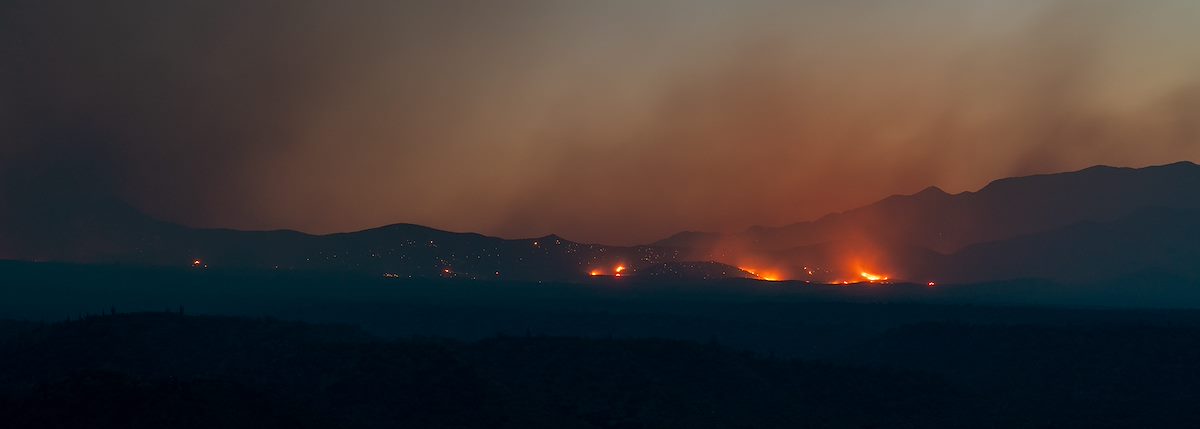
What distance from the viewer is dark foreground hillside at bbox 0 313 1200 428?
4572 centimetres

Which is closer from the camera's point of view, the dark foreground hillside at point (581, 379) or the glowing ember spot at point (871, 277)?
the dark foreground hillside at point (581, 379)

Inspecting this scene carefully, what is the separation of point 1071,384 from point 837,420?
713 inches

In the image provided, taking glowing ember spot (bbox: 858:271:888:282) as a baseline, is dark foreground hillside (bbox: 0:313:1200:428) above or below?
below

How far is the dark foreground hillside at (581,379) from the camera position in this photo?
45.7 metres

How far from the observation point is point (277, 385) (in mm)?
49719

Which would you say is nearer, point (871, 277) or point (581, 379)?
point (581, 379)

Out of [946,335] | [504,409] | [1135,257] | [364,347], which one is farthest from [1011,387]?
[1135,257]

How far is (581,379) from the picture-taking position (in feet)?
175

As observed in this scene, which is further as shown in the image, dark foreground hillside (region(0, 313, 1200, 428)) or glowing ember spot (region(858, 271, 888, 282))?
glowing ember spot (region(858, 271, 888, 282))

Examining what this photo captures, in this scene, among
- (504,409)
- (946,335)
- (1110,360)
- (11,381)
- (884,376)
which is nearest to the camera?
(504,409)

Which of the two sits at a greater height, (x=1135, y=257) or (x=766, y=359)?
(x=1135, y=257)

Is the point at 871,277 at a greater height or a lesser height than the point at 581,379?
greater

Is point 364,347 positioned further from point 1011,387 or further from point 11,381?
point 1011,387

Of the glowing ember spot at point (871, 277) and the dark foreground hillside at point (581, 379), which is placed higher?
the glowing ember spot at point (871, 277)
